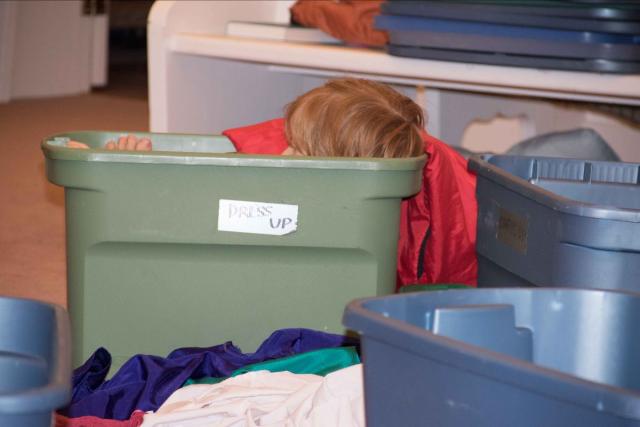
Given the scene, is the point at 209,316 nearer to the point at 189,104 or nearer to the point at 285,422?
the point at 285,422

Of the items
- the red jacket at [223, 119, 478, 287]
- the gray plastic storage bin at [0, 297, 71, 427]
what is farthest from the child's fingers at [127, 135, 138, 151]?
the gray plastic storage bin at [0, 297, 71, 427]

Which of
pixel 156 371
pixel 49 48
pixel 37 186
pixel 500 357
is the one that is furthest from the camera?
pixel 49 48

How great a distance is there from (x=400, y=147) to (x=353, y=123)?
8cm

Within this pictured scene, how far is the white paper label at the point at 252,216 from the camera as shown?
4.29ft

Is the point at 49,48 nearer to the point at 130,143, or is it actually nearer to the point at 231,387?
the point at 130,143

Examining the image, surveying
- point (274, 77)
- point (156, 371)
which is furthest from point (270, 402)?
point (274, 77)

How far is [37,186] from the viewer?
2.64 meters

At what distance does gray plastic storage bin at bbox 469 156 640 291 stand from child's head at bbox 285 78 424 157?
126 mm

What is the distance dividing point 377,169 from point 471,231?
1.16 ft

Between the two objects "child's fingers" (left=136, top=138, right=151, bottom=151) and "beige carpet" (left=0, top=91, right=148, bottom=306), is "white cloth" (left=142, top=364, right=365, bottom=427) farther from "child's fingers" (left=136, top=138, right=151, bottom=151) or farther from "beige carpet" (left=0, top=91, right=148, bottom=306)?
"beige carpet" (left=0, top=91, right=148, bottom=306)

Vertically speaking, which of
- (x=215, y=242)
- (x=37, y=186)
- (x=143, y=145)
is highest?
(x=143, y=145)

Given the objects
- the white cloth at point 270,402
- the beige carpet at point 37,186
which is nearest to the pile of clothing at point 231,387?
the white cloth at point 270,402

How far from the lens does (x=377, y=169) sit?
4.23 feet

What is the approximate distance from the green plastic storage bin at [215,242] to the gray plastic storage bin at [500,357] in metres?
0.48
